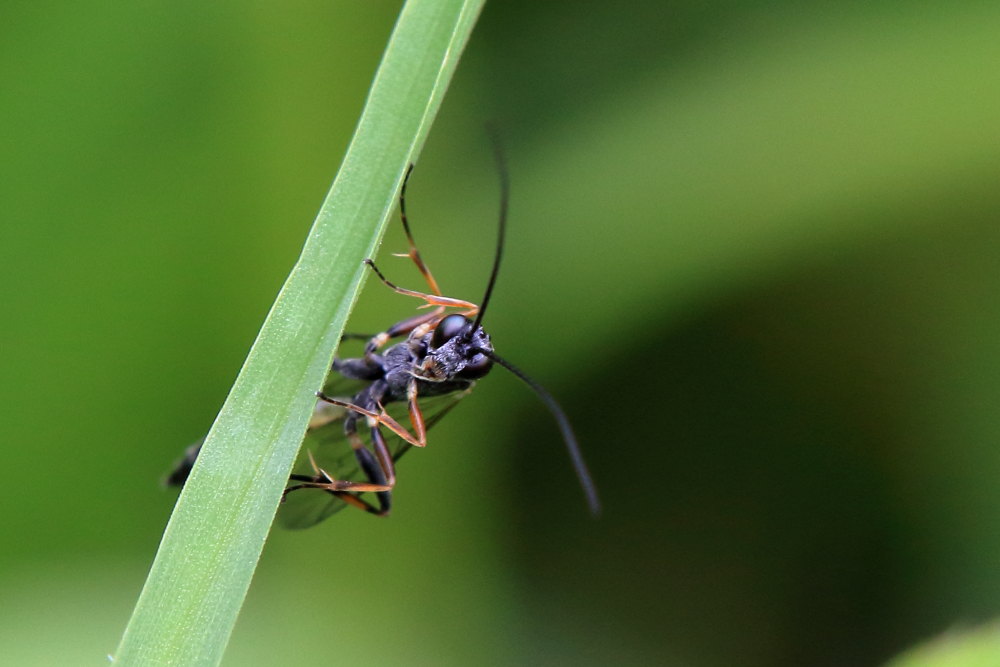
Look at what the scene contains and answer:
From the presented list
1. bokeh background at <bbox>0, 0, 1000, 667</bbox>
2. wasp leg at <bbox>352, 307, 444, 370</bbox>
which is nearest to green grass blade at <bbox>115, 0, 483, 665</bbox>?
wasp leg at <bbox>352, 307, 444, 370</bbox>

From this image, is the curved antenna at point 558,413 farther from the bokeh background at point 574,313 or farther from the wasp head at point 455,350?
the bokeh background at point 574,313

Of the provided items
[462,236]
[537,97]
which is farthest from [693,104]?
[462,236]

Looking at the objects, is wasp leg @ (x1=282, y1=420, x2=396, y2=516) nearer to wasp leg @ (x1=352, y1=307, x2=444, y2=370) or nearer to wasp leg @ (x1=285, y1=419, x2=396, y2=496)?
wasp leg @ (x1=285, y1=419, x2=396, y2=496)

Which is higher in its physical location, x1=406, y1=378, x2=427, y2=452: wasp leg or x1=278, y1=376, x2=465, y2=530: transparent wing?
x1=406, y1=378, x2=427, y2=452: wasp leg

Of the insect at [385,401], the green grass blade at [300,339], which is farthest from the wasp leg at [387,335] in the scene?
the green grass blade at [300,339]

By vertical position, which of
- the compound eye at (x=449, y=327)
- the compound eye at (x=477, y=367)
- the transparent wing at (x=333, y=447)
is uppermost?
the compound eye at (x=449, y=327)

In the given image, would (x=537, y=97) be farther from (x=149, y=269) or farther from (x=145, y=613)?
(x=145, y=613)
